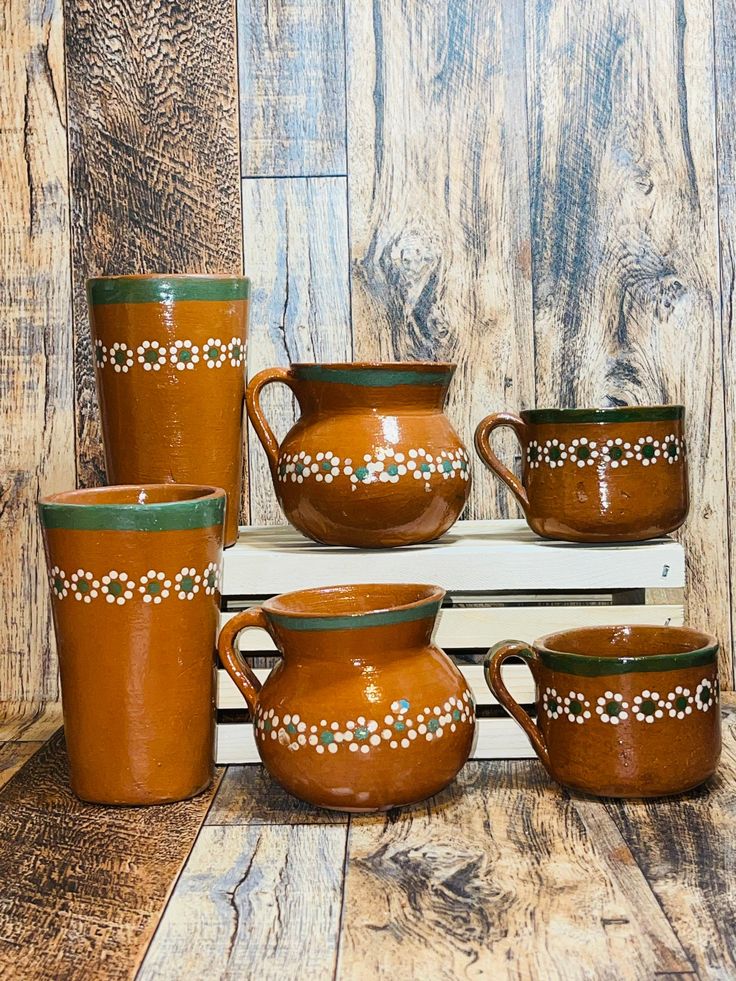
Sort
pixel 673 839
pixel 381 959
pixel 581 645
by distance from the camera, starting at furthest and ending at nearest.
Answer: pixel 581 645, pixel 673 839, pixel 381 959

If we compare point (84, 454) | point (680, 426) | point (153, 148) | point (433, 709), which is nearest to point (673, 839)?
point (433, 709)

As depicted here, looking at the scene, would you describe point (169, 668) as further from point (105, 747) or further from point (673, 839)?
point (673, 839)

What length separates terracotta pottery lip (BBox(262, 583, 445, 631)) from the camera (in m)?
0.89

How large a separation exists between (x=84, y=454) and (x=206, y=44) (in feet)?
1.52

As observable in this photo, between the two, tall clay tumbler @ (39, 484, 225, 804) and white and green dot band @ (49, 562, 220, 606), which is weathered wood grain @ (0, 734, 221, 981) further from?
white and green dot band @ (49, 562, 220, 606)

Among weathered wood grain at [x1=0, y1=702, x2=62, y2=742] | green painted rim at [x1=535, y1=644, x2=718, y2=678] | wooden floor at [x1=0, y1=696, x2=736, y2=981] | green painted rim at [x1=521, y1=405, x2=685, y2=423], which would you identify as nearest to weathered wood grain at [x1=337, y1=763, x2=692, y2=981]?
wooden floor at [x1=0, y1=696, x2=736, y2=981]

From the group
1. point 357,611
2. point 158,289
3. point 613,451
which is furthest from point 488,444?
point 158,289

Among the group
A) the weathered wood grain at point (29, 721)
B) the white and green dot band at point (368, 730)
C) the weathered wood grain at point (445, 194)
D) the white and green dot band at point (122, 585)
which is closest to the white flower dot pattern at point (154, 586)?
the white and green dot band at point (122, 585)

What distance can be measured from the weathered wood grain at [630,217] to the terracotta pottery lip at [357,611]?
410 mm

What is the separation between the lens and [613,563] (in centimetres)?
105

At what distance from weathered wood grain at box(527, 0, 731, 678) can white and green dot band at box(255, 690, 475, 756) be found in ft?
1.66

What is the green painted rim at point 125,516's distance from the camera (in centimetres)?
91

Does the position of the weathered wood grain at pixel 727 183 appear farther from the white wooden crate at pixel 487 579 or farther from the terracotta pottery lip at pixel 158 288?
the terracotta pottery lip at pixel 158 288

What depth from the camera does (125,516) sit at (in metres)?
0.91
